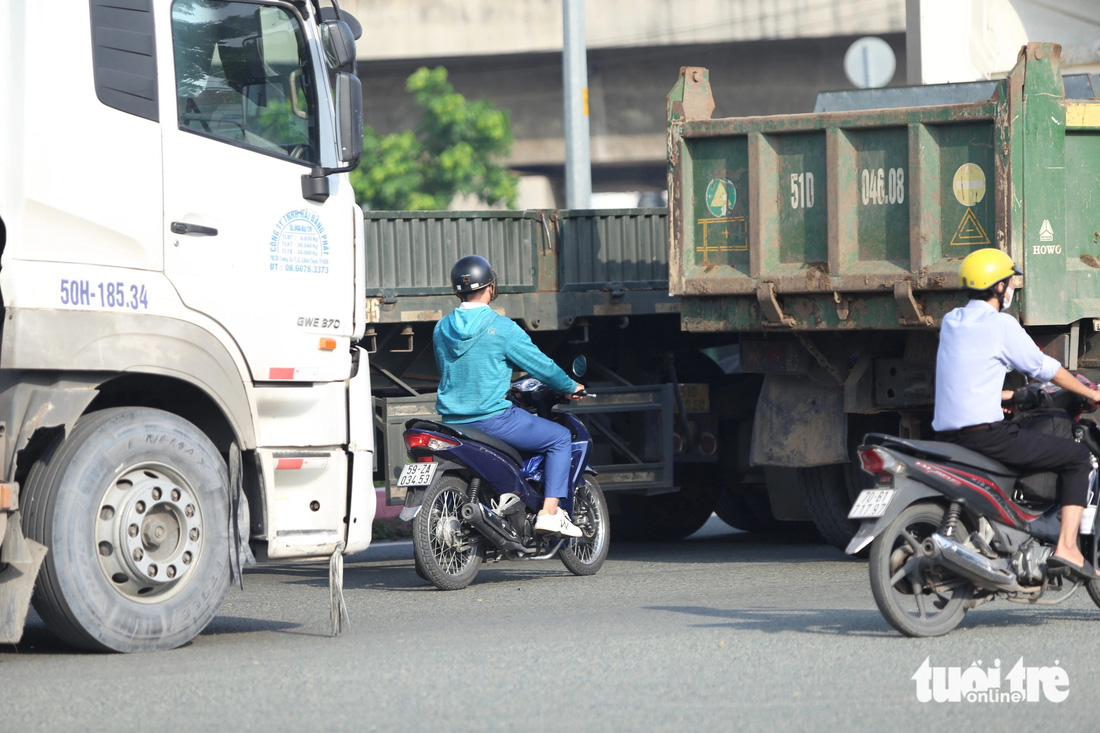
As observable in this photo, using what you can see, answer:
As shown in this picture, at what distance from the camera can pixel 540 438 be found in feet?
29.1

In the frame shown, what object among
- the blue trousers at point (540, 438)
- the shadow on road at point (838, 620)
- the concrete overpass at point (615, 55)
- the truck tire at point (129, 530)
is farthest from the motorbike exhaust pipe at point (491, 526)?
the concrete overpass at point (615, 55)

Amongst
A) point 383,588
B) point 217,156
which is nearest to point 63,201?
point 217,156

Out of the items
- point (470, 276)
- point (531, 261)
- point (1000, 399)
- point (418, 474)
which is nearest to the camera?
point (1000, 399)

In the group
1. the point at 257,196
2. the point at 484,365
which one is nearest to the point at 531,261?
the point at 484,365

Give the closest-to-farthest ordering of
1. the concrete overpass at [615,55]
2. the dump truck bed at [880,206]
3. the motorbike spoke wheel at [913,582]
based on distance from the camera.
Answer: the motorbike spoke wheel at [913,582], the dump truck bed at [880,206], the concrete overpass at [615,55]

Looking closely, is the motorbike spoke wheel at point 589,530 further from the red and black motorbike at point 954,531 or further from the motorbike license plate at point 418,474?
the red and black motorbike at point 954,531

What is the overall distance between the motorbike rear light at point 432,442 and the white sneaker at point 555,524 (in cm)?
62

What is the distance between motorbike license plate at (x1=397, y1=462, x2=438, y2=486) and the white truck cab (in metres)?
0.98

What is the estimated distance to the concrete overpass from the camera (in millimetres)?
34594

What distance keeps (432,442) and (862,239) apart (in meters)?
2.65

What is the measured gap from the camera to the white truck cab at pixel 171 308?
20.6 ft

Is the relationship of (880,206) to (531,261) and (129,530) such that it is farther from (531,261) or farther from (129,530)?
(129,530)

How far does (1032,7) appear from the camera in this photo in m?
15.0

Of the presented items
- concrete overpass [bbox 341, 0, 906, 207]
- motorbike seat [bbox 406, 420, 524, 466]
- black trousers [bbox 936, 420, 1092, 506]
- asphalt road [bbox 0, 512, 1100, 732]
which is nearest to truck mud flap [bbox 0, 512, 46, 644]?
asphalt road [bbox 0, 512, 1100, 732]
